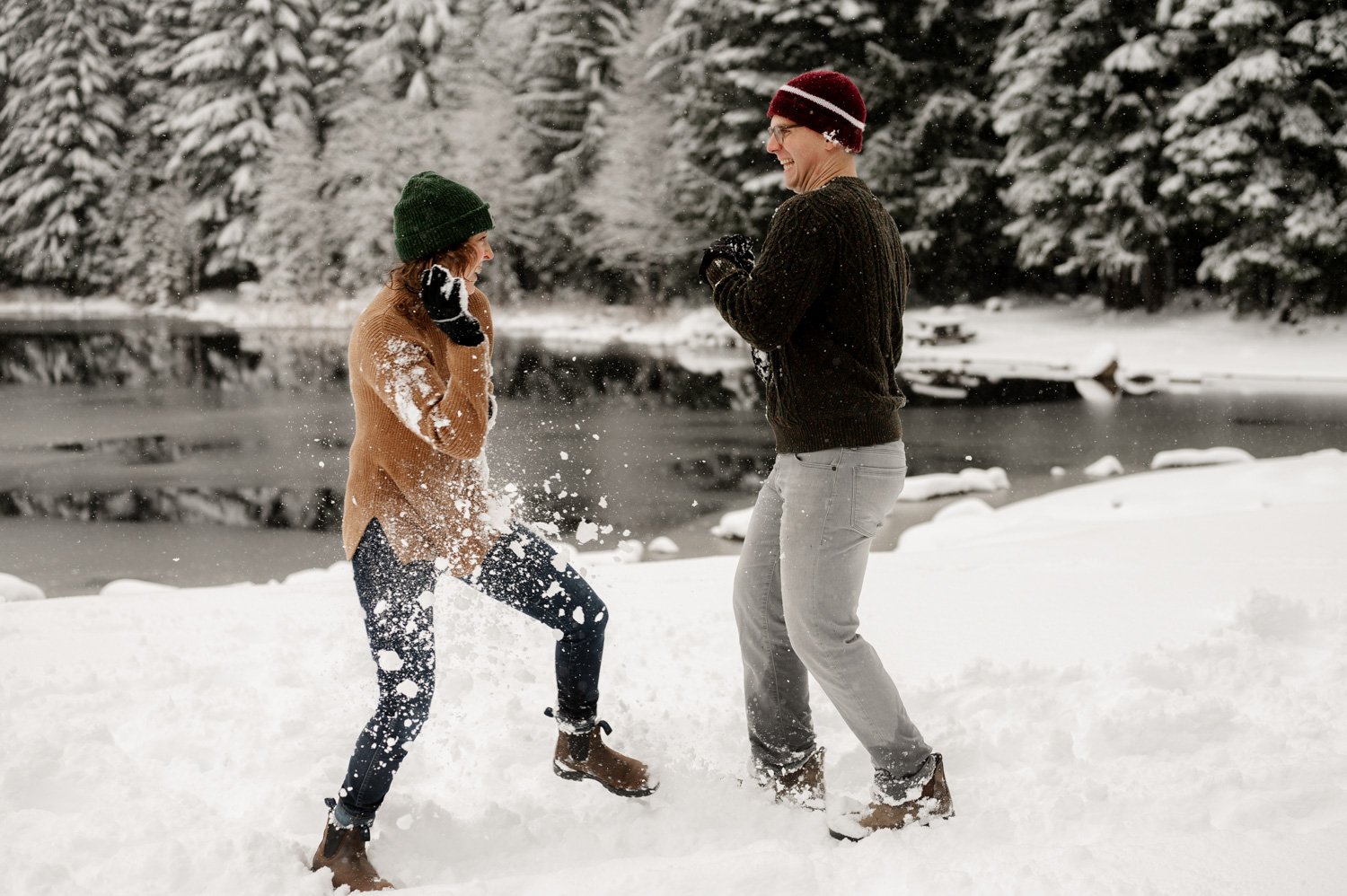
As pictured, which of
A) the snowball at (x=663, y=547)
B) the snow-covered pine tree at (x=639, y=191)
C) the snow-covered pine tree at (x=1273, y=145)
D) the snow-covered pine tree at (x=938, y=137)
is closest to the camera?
the snowball at (x=663, y=547)

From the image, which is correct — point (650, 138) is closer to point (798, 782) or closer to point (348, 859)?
point (798, 782)

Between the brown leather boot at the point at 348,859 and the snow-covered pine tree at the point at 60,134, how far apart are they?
48.4 m

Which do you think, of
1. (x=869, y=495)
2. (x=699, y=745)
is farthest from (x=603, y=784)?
(x=869, y=495)

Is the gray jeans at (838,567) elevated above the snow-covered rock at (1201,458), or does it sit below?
above

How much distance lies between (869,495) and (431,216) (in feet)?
4.28

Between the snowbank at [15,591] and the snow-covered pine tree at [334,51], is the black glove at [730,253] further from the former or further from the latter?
the snow-covered pine tree at [334,51]

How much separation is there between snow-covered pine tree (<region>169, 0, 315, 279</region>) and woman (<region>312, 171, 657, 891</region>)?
41.1 meters

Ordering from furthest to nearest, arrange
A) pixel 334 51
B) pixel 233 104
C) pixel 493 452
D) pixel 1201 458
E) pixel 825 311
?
pixel 334 51 < pixel 233 104 < pixel 493 452 < pixel 1201 458 < pixel 825 311

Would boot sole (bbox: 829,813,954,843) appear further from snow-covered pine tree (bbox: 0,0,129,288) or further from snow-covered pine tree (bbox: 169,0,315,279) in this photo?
snow-covered pine tree (bbox: 0,0,129,288)

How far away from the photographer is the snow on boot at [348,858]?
8.69 ft

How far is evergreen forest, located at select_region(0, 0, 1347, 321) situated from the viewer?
21266mm

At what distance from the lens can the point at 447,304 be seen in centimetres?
258

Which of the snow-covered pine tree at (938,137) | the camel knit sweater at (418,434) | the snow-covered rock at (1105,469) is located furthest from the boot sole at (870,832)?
the snow-covered pine tree at (938,137)

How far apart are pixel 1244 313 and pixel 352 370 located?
2468cm
